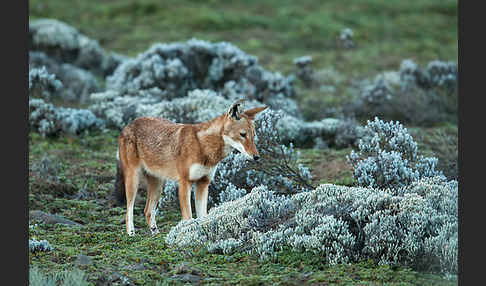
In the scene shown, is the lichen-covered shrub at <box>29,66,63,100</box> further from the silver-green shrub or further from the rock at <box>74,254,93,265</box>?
the silver-green shrub

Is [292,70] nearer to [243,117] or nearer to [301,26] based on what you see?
[301,26]

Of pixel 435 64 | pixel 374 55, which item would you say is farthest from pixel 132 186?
pixel 374 55

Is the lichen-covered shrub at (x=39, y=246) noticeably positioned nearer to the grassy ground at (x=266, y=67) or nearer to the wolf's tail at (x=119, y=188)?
the grassy ground at (x=266, y=67)

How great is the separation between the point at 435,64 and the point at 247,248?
13.9 metres

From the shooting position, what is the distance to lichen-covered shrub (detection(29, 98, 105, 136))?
13773 mm

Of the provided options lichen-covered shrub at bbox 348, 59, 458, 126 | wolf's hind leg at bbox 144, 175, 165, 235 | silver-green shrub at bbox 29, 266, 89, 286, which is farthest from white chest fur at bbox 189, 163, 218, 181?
lichen-covered shrub at bbox 348, 59, 458, 126

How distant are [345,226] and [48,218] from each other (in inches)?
168

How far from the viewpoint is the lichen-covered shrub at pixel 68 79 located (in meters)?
17.1

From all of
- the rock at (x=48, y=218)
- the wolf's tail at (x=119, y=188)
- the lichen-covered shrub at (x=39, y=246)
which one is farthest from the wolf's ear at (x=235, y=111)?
the rock at (x=48, y=218)

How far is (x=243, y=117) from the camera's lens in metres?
8.21

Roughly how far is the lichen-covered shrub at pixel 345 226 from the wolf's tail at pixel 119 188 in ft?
6.19

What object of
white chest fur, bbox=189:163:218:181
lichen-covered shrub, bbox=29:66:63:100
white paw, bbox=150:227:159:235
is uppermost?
lichen-covered shrub, bbox=29:66:63:100

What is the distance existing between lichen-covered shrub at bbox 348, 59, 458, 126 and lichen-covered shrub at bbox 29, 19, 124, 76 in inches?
317

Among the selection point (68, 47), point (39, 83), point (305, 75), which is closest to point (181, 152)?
point (39, 83)
